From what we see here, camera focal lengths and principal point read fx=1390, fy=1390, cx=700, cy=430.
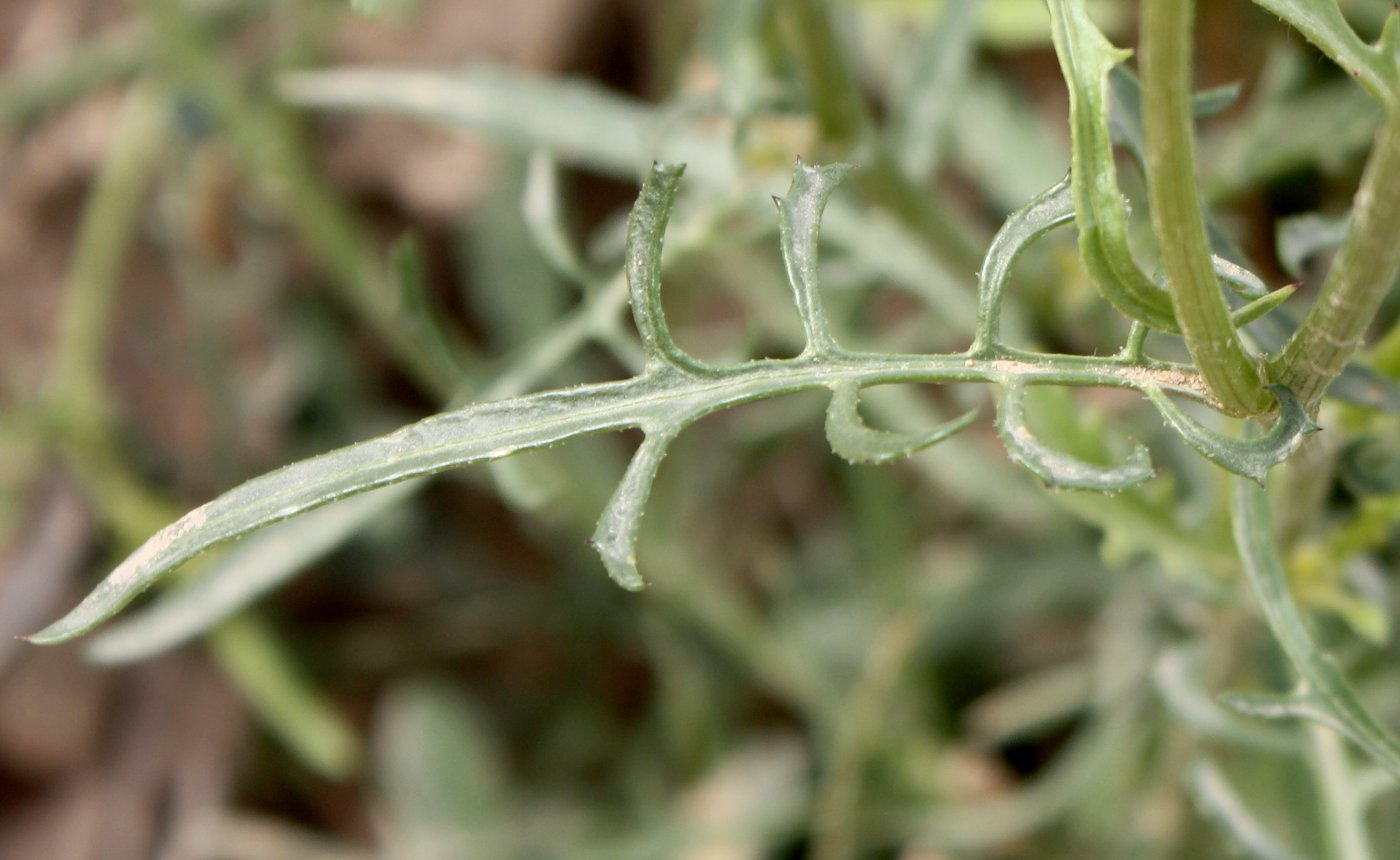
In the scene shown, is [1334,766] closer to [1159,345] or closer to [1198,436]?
[1159,345]

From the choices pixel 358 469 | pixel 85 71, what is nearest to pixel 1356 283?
pixel 358 469

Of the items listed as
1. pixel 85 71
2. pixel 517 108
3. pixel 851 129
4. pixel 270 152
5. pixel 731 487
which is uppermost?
pixel 85 71

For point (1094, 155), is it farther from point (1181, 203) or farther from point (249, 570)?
point (249, 570)

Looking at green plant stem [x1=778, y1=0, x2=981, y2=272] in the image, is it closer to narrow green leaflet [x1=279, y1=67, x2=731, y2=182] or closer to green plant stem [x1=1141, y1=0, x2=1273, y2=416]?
narrow green leaflet [x1=279, y1=67, x2=731, y2=182]

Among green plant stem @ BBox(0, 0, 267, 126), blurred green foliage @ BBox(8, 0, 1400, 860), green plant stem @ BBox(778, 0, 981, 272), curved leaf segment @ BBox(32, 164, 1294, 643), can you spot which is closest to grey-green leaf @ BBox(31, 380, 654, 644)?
curved leaf segment @ BBox(32, 164, 1294, 643)

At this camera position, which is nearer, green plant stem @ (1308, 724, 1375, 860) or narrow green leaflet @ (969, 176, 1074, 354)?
narrow green leaflet @ (969, 176, 1074, 354)

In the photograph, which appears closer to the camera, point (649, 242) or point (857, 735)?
point (649, 242)

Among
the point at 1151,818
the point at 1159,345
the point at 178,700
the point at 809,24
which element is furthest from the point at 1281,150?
the point at 178,700
